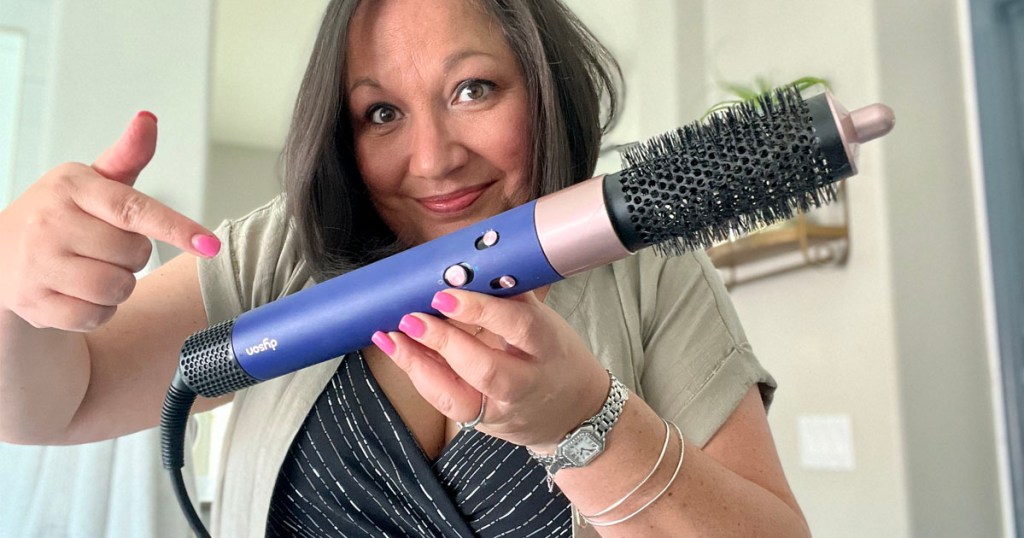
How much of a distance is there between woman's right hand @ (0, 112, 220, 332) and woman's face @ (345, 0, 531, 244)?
239 millimetres

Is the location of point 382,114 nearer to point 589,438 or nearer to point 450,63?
point 450,63

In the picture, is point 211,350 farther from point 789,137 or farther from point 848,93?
point 848,93

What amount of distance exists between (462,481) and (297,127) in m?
0.33

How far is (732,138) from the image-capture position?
372mm

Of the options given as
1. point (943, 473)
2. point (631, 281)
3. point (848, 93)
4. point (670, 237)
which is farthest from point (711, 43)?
point (670, 237)

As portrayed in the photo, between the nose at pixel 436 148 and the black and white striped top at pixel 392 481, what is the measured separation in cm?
17

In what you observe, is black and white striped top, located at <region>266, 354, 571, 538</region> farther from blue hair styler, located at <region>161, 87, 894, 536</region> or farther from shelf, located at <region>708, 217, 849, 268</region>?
shelf, located at <region>708, 217, 849, 268</region>

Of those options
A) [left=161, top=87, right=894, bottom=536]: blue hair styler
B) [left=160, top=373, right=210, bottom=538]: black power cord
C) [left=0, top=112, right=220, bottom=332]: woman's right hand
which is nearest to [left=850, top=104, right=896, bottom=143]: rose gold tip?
[left=161, top=87, right=894, bottom=536]: blue hair styler

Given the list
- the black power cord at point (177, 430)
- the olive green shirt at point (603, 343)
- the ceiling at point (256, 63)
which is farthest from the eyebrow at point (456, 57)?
the ceiling at point (256, 63)

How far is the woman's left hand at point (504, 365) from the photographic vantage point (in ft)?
1.33

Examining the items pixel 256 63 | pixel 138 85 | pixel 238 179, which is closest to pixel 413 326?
pixel 138 85

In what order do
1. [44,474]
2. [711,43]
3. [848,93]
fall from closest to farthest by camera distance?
[44,474] → [848,93] → [711,43]

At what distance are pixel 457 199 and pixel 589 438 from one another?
0.87 ft

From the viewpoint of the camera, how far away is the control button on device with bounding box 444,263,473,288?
415mm
